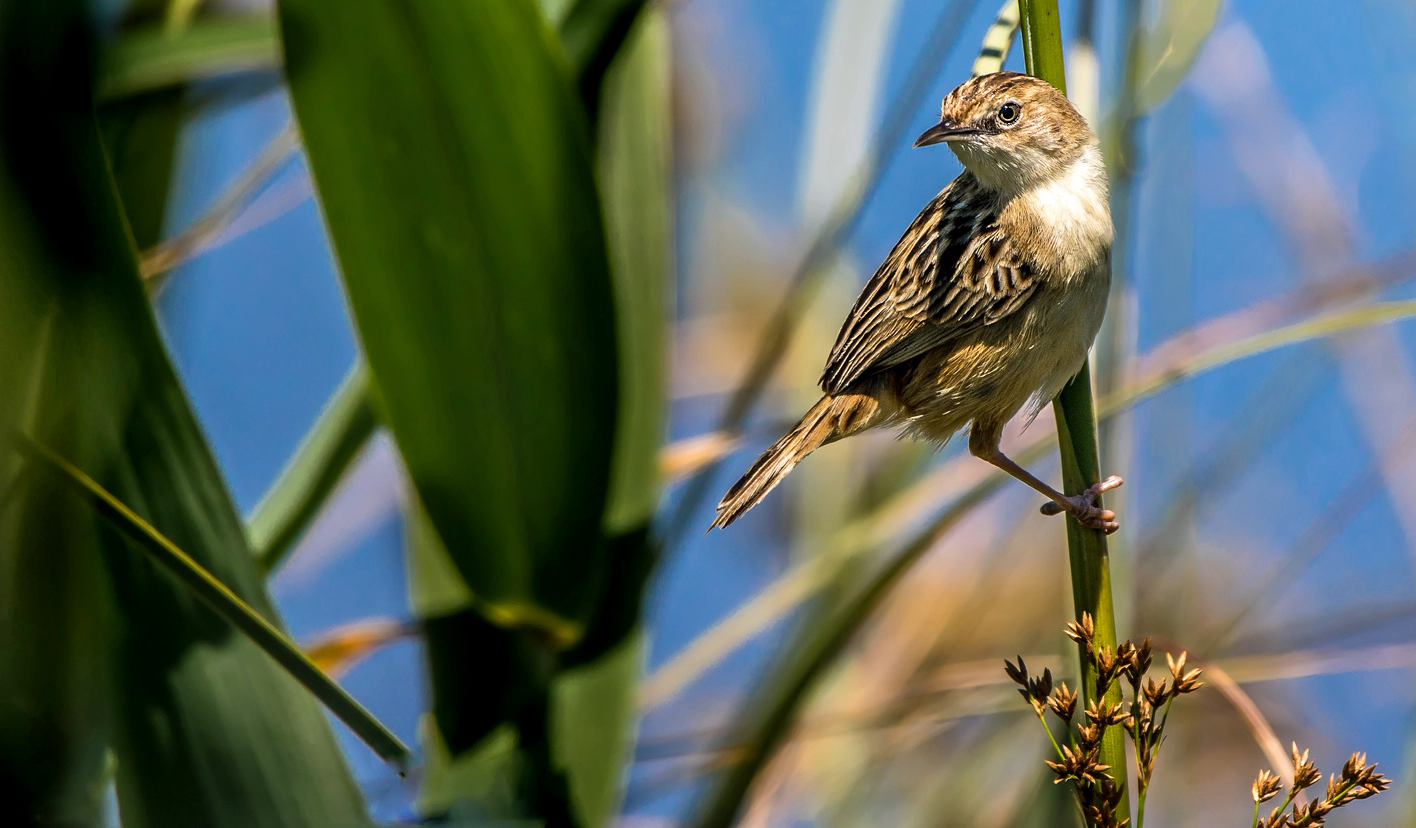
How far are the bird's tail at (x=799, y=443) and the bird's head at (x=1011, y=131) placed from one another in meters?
0.49

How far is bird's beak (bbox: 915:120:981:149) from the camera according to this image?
6.02ft

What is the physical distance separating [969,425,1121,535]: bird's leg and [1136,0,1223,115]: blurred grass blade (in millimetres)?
657

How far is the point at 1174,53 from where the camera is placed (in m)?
1.93

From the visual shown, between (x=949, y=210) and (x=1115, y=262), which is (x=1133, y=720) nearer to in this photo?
(x=1115, y=262)

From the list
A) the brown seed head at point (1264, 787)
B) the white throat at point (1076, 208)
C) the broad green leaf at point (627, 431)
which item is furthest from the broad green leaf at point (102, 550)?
the white throat at point (1076, 208)

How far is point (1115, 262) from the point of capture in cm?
187

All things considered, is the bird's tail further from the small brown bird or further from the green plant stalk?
the green plant stalk

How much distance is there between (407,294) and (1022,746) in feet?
7.05

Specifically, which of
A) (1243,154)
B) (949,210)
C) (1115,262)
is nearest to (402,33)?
(949,210)

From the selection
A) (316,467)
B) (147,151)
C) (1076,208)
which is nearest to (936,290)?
(1076,208)

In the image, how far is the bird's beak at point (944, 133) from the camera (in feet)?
6.02

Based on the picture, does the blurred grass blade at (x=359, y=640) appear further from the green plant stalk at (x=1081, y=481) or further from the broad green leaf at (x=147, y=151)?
the green plant stalk at (x=1081, y=481)

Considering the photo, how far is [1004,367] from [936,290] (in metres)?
0.19

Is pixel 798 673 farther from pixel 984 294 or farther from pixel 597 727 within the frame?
pixel 984 294
